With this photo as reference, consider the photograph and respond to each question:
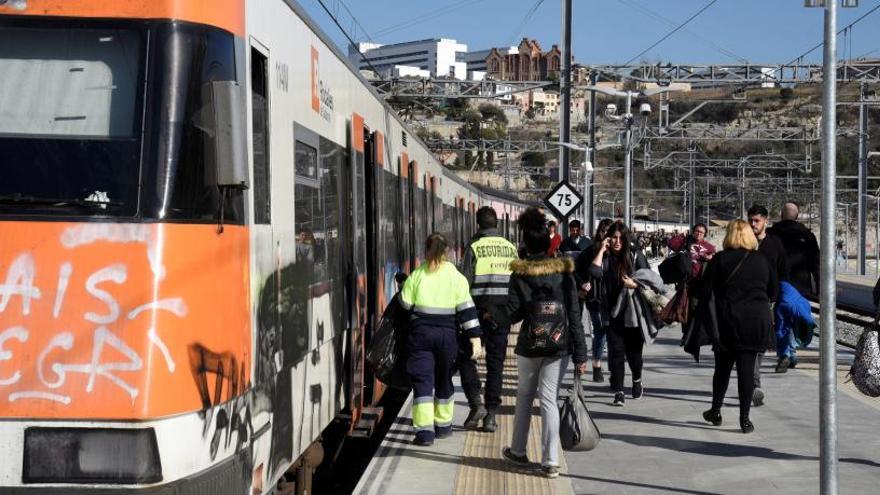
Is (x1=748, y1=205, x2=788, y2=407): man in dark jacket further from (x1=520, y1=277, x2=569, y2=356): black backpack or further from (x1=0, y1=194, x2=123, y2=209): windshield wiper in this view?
(x1=0, y1=194, x2=123, y2=209): windshield wiper

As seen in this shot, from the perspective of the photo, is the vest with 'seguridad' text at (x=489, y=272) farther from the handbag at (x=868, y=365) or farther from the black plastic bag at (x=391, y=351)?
the handbag at (x=868, y=365)

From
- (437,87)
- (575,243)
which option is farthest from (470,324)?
(437,87)

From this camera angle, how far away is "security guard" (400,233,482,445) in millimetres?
10109

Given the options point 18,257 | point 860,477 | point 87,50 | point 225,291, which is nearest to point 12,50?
point 87,50

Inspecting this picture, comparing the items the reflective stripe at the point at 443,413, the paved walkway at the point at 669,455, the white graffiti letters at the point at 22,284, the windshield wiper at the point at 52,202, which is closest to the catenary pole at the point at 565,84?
the paved walkway at the point at 669,455

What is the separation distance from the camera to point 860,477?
9086mm

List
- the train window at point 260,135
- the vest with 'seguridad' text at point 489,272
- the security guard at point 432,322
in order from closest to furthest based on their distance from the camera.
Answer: the train window at point 260,135 < the security guard at point 432,322 < the vest with 'seguridad' text at point 489,272

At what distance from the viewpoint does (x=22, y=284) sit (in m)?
5.38

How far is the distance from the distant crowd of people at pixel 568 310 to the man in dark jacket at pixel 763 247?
0.01 meters

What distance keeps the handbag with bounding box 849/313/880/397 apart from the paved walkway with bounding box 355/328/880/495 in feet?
2.34

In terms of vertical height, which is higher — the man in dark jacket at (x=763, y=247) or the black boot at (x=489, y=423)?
the man in dark jacket at (x=763, y=247)

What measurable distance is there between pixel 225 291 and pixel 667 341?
50.5ft

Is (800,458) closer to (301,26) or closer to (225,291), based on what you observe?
(301,26)

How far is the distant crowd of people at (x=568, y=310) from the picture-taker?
367 inches
